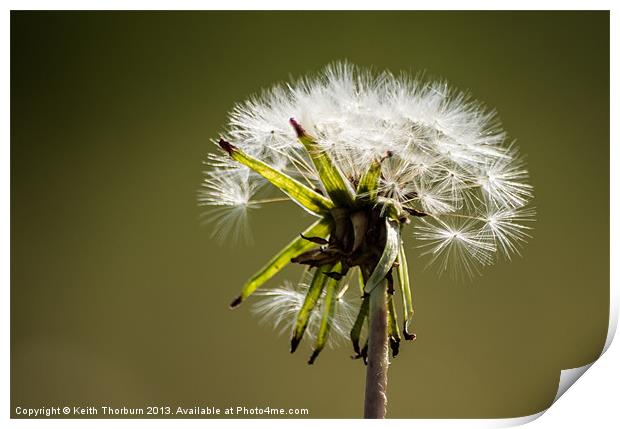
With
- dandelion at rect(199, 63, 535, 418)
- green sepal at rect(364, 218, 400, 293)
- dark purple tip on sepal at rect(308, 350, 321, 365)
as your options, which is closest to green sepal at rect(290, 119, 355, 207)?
dandelion at rect(199, 63, 535, 418)

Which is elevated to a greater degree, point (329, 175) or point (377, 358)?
point (329, 175)

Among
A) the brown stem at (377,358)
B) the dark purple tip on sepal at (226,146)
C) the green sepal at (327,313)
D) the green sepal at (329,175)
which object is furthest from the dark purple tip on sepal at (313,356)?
the dark purple tip on sepal at (226,146)

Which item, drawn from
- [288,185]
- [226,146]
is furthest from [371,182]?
[226,146]

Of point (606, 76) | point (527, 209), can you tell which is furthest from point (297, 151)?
point (606, 76)

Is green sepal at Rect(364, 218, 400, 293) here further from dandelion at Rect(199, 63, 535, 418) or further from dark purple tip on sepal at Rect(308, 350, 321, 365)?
dark purple tip on sepal at Rect(308, 350, 321, 365)

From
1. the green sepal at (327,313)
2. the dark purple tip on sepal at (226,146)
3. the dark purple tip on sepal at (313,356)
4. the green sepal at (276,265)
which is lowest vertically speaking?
the dark purple tip on sepal at (313,356)

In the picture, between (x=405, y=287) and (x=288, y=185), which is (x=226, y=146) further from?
(x=405, y=287)

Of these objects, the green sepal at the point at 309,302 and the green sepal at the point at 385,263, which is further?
the green sepal at the point at 309,302

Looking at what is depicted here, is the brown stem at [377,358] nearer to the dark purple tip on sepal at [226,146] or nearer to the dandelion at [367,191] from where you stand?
the dandelion at [367,191]
